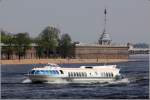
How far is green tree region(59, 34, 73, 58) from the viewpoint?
159 meters

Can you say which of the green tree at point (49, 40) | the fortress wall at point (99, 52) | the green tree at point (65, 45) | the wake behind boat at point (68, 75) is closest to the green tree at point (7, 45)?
the green tree at point (49, 40)

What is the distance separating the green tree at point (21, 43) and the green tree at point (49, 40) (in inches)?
239

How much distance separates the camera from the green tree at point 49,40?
500 feet

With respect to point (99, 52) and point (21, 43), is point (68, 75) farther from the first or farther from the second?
point (99, 52)

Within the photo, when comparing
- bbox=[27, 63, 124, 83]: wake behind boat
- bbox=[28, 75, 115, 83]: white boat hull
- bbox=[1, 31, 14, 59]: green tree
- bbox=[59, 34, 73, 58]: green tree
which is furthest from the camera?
bbox=[59, 34, 73, 58]: green tree

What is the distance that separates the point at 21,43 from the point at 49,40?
42.9 feet

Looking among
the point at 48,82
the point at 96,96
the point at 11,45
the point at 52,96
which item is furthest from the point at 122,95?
the point at 11,45

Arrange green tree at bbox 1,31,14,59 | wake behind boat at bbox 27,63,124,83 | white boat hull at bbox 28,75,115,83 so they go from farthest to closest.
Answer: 1. green tree at bbox 1,31,14,59
2. wake behind boat at bbox 27,63,124,83
3. white boat hull at bbox 28,75,115,83

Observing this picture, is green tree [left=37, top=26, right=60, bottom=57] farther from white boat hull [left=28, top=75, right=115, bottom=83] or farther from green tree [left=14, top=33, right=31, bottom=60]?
white boat hull [left=28, top=75, right=115, bottom=83]

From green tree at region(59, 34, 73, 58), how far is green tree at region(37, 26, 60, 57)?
1547 mm

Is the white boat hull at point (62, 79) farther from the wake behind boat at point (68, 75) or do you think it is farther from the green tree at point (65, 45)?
the green tree at point (65, 45)

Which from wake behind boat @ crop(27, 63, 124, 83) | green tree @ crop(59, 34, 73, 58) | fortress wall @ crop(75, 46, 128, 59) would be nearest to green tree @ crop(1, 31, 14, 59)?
green tree @ crop(59, 34, 73, 58)

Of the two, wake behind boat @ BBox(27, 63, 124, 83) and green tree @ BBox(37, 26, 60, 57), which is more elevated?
green tree @ BBox(37, 26, 60, 57)

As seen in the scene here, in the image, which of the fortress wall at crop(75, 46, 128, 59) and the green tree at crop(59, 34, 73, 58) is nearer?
the green tree at crop(59, 34, 73, 58)
